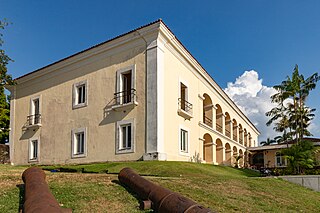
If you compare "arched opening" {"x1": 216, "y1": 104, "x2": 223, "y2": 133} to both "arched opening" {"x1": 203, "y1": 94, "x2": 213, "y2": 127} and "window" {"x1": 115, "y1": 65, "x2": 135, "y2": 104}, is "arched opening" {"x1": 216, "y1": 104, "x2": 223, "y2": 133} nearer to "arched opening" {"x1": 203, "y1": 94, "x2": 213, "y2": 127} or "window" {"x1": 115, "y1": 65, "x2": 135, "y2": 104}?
"arched opening" {"x1": 203, "y1": 94, "x2": 213, "y2": 127}

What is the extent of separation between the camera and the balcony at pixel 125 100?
19319 millimetres

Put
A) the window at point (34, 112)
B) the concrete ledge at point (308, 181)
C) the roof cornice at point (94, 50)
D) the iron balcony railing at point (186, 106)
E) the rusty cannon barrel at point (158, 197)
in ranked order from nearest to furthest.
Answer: the rusty cannon barrel at point (158, 197) → the concrete ledge at point (308, 181) → the roof cornice at point (94, 50) → the iron balcony railing at point (186, 106) → the window at point (34, 112)

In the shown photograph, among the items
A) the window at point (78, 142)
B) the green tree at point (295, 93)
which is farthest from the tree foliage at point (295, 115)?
the window at point (78, 142)

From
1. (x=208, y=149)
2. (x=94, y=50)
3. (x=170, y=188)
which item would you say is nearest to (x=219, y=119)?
(x=208, y=149)

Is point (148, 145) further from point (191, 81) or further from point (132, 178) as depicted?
point (132, 178)

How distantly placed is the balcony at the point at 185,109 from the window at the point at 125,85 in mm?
3153

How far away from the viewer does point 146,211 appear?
7391 mm

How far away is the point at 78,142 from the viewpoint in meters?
22.3

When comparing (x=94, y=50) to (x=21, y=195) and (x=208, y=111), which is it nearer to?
(x=208, y=111)

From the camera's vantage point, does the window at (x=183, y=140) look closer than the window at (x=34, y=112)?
Yes

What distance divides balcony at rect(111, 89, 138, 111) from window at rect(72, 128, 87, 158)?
322 centimetres

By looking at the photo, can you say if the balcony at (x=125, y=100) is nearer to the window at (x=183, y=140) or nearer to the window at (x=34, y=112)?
the window at (x=183, y=140)

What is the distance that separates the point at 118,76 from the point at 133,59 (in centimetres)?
142

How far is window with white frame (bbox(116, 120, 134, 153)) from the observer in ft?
63.1
